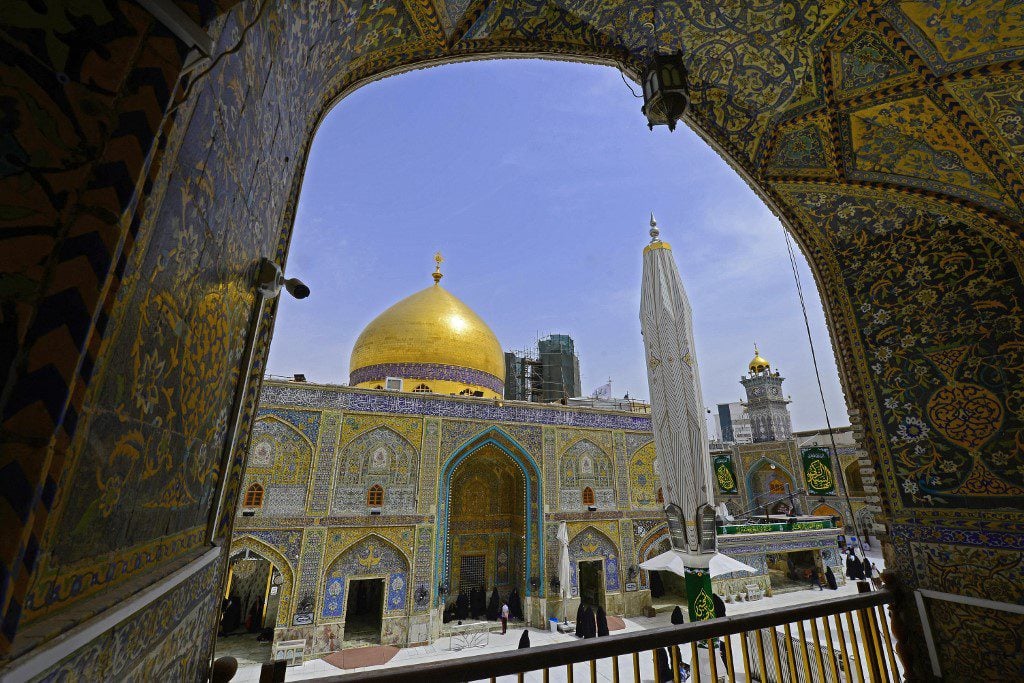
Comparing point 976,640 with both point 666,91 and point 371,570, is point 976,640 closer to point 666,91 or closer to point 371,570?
point 666,91

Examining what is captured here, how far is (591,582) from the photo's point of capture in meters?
11.8

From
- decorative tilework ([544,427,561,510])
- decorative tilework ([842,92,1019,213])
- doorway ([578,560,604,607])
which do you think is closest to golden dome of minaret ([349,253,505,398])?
decorative tilework ([544,427,561,510])

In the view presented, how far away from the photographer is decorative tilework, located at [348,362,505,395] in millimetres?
13172

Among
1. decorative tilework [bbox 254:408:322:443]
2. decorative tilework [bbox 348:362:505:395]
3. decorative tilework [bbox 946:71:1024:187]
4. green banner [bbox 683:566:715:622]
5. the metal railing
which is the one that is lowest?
green banner [bbox 683:566:715:622]

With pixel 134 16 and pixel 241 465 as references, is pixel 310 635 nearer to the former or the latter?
pixel 241 465

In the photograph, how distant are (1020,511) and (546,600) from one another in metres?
9.63

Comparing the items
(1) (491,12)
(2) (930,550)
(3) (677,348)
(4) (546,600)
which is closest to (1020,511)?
(2) (930,550)

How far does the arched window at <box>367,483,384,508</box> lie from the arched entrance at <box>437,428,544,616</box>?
1.31 m

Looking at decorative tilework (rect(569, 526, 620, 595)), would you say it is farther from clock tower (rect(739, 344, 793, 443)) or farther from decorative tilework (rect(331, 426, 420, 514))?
clock tower (rect(739, 344, 793, 443))

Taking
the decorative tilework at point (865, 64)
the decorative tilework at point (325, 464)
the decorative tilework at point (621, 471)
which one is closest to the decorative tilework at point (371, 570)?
the decorative tilework at point (325, 464)

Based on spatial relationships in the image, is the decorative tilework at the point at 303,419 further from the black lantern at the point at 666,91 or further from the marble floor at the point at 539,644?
the black lantern at the point at 666,91

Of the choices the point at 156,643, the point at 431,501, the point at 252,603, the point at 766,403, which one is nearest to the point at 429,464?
the point at 431,501

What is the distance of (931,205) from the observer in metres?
2.53

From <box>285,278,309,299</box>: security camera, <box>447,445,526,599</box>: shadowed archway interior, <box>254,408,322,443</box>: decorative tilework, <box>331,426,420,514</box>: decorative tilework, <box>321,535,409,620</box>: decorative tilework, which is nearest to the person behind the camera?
<box>285,278,309,299</box>: security camera
